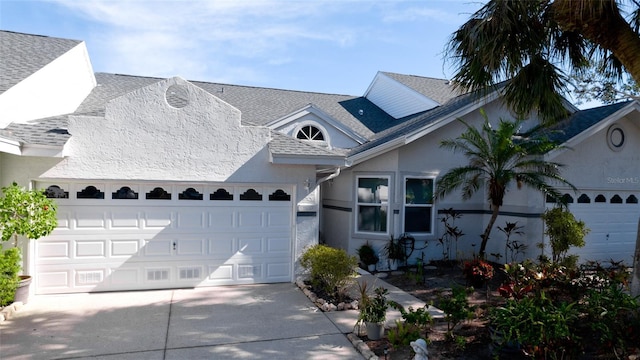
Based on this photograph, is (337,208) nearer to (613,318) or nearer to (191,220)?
(191,220)

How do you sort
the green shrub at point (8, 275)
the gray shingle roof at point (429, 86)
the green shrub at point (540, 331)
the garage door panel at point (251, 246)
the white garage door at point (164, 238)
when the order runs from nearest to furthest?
1. the green shrub at point (540, 331)
2. the green shrub at point (8, 275)
3. the white garage door at point (164, 238)
4. the garage door panel at point (251, 246)
5. the gray shingle roof at point (429, 86)

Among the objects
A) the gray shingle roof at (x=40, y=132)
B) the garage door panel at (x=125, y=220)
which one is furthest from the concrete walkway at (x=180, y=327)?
the gray shingle roof at (x=40, y=132)

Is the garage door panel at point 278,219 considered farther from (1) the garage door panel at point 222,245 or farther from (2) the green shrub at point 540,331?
(2) the green shrub at point 540,331

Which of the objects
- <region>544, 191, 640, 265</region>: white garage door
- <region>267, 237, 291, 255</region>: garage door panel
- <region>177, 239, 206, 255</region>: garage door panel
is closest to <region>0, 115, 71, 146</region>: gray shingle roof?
<region>177, 239, 206, 255</region>: garage door panel

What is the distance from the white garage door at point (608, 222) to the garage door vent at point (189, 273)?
10651 millimetres

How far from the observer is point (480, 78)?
764cm

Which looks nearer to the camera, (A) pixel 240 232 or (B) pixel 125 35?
(A) pixel 240 232

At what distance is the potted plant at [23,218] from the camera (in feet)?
22.6

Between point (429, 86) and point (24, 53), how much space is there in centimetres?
1392

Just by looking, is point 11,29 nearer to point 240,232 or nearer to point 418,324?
point 240,232

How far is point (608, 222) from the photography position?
12.1 m

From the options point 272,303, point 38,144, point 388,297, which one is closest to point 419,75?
point 388,297

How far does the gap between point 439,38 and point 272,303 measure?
6.53m

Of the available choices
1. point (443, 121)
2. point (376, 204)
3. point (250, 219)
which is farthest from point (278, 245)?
point (443, 121)
